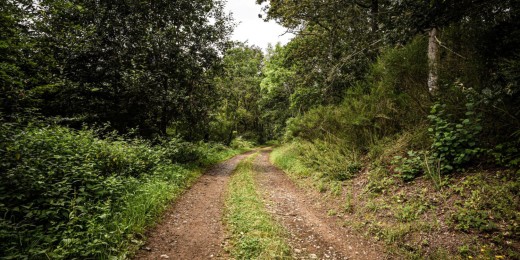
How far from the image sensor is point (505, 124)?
448cm

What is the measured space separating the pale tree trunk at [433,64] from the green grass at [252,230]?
6157 millimetres

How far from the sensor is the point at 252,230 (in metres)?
4.89

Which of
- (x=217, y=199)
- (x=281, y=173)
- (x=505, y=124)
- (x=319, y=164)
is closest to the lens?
(x=505, y=124)

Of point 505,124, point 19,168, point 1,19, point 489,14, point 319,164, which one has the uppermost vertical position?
point 1,19

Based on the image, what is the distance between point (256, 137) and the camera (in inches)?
1489

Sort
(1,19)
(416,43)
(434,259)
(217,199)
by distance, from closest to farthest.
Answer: (434,259)
(1,19)
(217,199)
(416,43)

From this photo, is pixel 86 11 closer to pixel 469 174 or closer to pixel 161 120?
pixel 161 120

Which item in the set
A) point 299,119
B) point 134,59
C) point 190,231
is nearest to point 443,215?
point 190,231

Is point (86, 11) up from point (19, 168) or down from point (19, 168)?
up

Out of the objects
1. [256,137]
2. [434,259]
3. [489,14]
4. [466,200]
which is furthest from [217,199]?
[256,137]

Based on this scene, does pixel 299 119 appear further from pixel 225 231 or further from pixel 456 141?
pixel 225 231

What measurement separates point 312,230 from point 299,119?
28.0 feet

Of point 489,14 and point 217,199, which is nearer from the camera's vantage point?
point 489,14

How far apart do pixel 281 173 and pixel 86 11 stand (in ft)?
38.5
